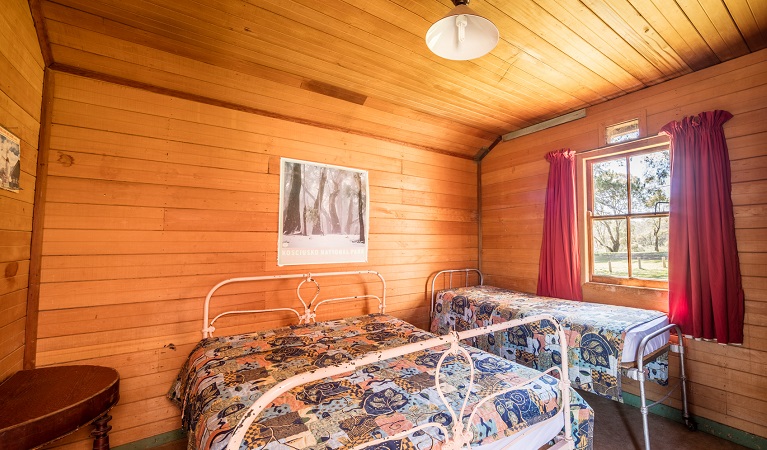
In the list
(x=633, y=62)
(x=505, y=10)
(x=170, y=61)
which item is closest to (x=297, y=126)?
(x=170, y=61)

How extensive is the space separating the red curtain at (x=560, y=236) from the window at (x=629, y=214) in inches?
6.6

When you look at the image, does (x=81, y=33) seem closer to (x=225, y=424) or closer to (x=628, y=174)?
(x=225, y=424)

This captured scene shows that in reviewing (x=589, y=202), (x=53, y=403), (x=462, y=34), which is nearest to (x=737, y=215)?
(x=589, y=202)

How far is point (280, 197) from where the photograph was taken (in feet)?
8.55

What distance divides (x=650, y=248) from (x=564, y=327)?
116cm

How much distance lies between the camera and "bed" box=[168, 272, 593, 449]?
1.09 metres

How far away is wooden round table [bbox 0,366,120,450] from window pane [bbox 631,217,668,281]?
12.3ft

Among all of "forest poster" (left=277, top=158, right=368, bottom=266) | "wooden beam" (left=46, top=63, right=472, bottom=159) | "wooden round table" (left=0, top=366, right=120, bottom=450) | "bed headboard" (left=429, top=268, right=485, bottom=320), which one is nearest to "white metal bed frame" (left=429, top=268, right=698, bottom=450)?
"bed headboard" (left=429, top=268, right=485, bottom=320)

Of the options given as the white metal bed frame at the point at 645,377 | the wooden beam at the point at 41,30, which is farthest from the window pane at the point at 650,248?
the wooden beam at the point at 41,30

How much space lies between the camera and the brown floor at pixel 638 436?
6.70 ft

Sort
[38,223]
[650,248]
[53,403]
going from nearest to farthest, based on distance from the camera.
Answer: [53,403], [38,223], [650,248]

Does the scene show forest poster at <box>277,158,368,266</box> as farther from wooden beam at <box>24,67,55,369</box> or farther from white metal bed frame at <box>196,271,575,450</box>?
wooden beam at <box>24,67,55,369</box>

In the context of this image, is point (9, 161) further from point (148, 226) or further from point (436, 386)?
point (436, 386)

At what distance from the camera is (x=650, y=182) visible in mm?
2666
